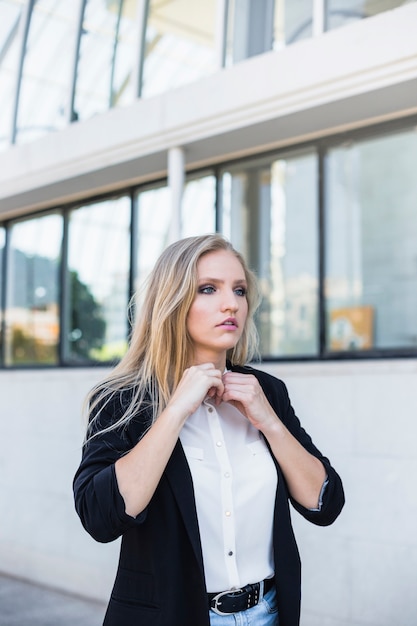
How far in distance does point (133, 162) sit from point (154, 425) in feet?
13.9

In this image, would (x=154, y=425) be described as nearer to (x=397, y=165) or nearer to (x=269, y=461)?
(x=269, y=461)

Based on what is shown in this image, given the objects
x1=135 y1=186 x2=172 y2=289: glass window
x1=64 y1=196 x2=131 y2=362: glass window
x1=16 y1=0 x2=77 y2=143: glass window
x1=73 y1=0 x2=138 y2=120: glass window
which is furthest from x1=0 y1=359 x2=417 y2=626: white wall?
x1=16 y1=0 x2=77 y2=143: glass window

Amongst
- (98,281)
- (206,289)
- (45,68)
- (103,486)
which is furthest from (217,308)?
(45,68)

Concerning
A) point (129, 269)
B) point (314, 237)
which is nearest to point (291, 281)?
point (314, 237)

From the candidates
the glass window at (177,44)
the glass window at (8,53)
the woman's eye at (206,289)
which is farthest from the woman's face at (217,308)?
the glass window at (8,53)

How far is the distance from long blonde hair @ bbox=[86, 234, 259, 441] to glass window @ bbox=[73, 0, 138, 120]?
14.9 ft

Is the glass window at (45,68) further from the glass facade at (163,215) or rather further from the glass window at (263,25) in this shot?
the glass window at (263,25)

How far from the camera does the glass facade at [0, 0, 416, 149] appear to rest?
5.27 m

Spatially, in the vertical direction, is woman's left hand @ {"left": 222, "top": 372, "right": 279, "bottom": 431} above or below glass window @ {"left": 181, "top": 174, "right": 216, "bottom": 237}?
below

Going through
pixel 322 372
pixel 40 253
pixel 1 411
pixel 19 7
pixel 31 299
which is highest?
pixel 19 7

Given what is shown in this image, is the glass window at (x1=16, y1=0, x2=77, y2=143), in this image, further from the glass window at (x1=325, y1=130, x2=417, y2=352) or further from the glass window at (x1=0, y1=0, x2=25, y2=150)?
the glass window at (x1=325, y1=130, x2=417, y2=352)

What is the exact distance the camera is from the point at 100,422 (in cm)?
177

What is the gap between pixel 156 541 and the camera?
1691 mm

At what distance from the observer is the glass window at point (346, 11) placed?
4.59 meters
